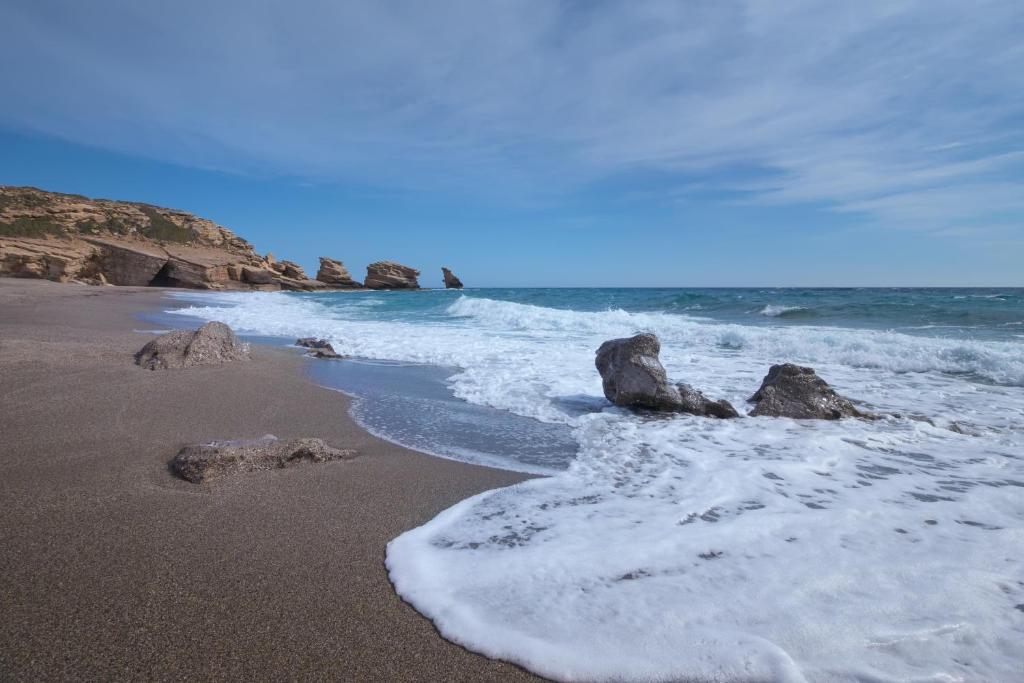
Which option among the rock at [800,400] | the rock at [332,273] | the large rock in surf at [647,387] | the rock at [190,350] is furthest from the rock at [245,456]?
the rock at [332,273]

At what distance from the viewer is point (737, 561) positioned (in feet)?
7.81

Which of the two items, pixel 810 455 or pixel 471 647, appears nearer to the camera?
pixel 471 647

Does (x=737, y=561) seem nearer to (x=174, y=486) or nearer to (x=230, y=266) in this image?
(x=174, y=486)

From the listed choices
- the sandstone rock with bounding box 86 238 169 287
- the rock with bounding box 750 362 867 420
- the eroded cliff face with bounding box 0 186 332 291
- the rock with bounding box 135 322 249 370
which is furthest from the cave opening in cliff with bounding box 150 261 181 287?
the rock with bounding box 750 362 867 420

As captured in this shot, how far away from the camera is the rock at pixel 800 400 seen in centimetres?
527

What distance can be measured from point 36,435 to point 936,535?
5832 mm

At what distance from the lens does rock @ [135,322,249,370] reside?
624cm

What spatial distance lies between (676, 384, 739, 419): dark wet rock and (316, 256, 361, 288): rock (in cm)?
5944

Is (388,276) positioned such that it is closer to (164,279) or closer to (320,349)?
(164,279)

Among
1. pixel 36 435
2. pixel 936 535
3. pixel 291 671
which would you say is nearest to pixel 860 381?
pixel 936 535

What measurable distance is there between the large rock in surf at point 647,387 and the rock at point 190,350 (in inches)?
209

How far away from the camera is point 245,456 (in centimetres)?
325

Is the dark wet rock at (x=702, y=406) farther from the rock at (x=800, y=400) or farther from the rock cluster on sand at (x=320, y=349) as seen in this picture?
the rock cluster on sand at (x=320, y=349)

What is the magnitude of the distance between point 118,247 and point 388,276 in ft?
113
